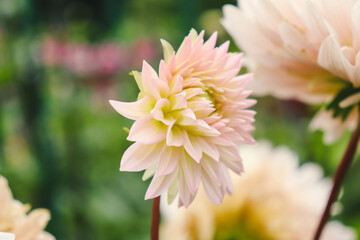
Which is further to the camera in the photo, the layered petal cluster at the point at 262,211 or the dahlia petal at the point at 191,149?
the layered petal cluster at the point at 262,211

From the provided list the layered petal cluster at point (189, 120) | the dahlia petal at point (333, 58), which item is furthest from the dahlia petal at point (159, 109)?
Result: the dahlia petal at point (333, 58)

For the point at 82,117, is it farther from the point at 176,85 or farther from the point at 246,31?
the point at 176,85

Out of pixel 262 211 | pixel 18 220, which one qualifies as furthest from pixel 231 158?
pixel 262 211

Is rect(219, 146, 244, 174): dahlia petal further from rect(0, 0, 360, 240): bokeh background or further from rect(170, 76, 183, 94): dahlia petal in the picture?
rect(0, 0, 360, 240): bokeh background

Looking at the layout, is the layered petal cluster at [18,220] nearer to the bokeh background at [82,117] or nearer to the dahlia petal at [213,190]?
the dahlia petal at [213,190]

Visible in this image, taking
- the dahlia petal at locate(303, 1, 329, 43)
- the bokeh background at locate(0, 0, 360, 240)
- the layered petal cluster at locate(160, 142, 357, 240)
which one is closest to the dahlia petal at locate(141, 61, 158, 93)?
the dahlia petal at locate(303, 1, 329, 43)

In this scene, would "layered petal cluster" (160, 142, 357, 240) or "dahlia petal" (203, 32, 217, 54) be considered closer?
"dahlia petal" (203, 32, 217, 54)

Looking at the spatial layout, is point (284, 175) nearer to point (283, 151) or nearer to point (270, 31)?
point (283, 151)
